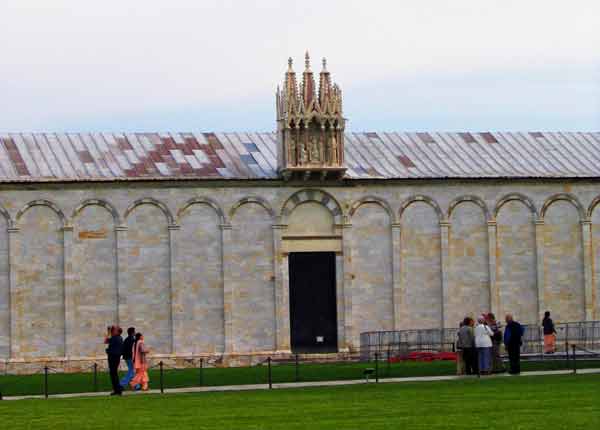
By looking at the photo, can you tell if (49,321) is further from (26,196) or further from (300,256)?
(300,256)

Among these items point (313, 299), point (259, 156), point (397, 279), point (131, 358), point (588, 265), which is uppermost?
point (259, 156)

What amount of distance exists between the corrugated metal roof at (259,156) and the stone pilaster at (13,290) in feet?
7.02

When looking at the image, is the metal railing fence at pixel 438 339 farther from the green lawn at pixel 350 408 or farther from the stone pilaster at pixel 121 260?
the green lawn at pixel 350 408

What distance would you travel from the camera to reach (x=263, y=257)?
66.6 metres

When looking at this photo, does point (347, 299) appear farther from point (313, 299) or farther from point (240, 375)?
point (240, 375)

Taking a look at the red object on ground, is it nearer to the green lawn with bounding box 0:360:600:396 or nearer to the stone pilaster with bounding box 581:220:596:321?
the green lawn with bounding box 0:360:600:396

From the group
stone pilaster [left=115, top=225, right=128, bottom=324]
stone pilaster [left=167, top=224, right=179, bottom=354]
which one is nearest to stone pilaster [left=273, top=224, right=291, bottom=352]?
stone pilaster [left=167, top=224, right=179, bottom=354]

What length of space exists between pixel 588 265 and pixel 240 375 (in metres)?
18.5

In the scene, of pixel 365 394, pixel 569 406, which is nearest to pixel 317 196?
pixel 365 394

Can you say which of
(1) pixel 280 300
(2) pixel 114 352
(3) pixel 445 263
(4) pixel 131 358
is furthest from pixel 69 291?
(3) pixel 445 263

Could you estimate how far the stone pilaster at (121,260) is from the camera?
6500cm

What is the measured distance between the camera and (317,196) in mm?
67500

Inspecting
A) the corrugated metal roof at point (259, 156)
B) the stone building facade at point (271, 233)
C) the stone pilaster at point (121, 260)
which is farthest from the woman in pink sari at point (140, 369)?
the corrugated metal roof at point (259, 156)

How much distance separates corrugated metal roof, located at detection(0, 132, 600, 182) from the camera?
217 ft
